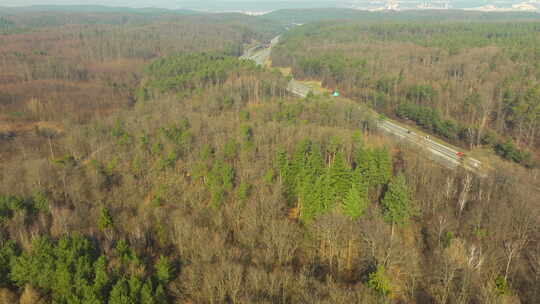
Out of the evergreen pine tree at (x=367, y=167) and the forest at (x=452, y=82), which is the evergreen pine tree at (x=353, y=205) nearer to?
the evergreen pine tree at (x=367, y=167)

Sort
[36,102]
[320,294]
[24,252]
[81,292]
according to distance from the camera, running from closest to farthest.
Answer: [320,294] < [81,292] < [24,252] < [36,102]

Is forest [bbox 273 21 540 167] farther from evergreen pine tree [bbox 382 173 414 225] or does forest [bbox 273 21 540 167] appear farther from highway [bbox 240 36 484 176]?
evergreen pine tree [bbox 382 173 414 225]

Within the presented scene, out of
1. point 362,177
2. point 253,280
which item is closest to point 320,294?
point 253,280

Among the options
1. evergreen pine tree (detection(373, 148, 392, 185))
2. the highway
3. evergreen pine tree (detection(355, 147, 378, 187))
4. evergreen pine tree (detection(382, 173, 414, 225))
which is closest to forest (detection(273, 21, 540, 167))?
the highway

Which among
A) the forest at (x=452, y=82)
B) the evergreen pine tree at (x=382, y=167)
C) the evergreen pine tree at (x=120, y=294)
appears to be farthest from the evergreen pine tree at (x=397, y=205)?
the forest at (x=452, y=82)

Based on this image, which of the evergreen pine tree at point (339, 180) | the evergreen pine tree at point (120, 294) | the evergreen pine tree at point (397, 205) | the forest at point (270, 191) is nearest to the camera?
the evergreen pine tree at point (120, 294)

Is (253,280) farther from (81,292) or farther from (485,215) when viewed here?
(485,215)

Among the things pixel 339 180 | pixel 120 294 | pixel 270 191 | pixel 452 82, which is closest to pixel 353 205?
pixel 339 180

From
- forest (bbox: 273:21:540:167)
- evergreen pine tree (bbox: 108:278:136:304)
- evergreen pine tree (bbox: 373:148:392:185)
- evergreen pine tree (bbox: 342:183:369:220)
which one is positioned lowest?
evergreen pine tree (bbox: 108:278:136:304)
